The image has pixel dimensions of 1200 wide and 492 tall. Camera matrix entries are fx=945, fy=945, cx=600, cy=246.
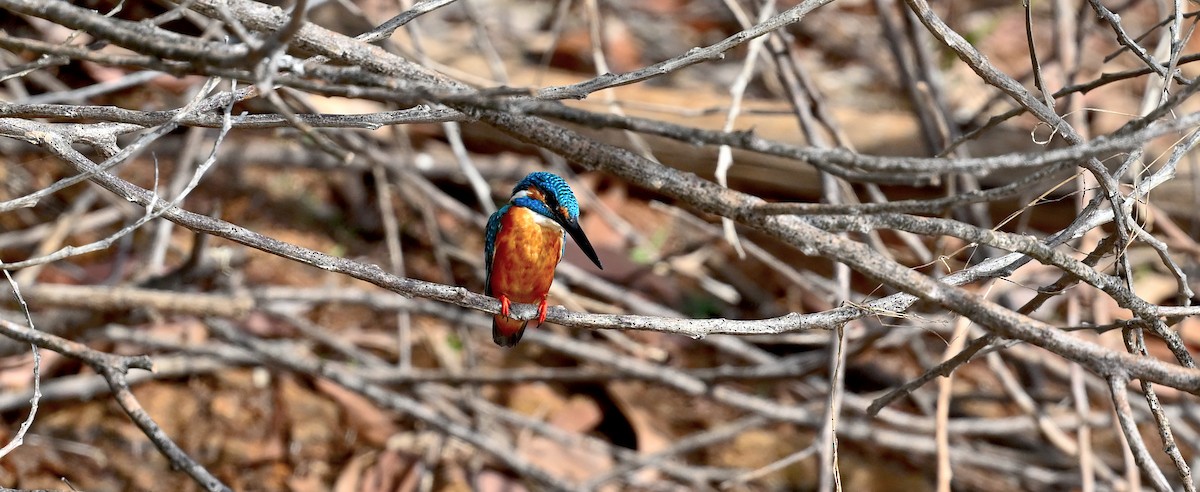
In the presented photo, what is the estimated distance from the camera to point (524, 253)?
9.08 feet

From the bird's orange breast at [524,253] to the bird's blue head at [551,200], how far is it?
1.4 inches

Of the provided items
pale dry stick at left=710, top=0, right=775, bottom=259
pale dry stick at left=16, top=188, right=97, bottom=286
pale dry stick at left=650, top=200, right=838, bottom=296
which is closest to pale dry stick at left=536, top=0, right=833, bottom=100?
pale dry stick at left=710, top=0, right=775, bottom=259

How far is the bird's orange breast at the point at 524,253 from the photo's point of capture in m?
2.77

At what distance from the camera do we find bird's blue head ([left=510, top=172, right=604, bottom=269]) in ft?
8.77

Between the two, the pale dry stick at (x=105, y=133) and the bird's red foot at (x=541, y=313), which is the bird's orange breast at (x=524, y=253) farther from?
the pale dry stick at (x=105, y=133)

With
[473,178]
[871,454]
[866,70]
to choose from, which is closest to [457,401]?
[473,178]

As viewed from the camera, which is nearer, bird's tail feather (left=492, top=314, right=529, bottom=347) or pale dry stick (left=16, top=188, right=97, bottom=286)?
bird's tail feather (left=492, top=314, right=529, bottom=347)

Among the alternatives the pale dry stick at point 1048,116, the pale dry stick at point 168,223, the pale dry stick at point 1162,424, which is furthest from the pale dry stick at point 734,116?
the pale dry stick at point 168,223

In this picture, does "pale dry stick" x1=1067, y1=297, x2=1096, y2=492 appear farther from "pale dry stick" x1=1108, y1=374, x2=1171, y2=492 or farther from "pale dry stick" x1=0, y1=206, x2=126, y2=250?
"pale dry stick" x1=0, y1=206, x2=126, y2=250

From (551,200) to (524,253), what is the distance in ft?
0.58

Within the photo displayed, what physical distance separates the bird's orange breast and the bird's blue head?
36 mm

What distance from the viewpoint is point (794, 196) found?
5035 millimetres

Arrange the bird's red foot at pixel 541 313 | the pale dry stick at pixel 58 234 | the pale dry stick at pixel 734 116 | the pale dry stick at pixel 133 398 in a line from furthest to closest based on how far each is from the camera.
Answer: the pale dry stick at pixel 58 234, the pale dry stick at pixel 734 116, the bird's red foot at pixel 541 313, the pale dry stick at pixel 133 398

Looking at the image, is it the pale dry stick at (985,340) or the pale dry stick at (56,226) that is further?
the pale dry stick at (56,226)
